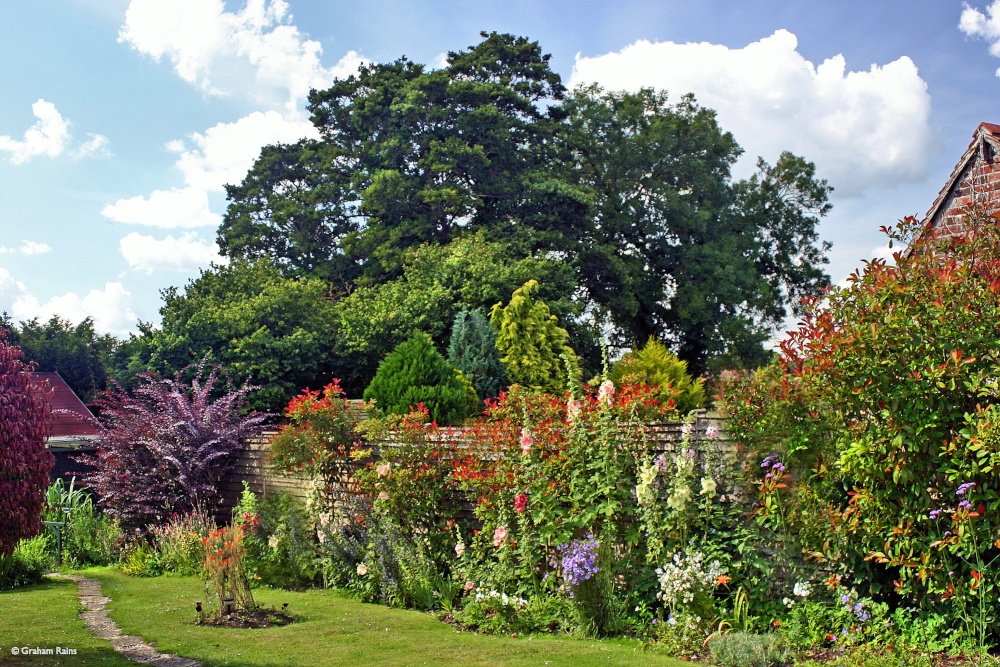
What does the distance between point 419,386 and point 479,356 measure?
5.01 metres

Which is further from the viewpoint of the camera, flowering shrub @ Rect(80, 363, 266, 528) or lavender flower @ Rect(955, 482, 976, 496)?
flowering shrub @ Rect(80, 363, 266, 528)

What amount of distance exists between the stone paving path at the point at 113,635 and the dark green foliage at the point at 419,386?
15.0 feet

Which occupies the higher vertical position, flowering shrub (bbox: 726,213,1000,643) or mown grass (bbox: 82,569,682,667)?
flowering shrub (bbox: 726,213,1000,643)

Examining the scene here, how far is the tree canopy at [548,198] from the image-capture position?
25656mm

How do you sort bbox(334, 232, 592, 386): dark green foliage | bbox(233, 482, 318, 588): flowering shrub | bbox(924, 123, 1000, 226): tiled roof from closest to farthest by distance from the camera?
1. bbox(233, 482, 318, 588): flowering shrub
2. bbox(924, 123, 1000, 226): tiled roof
3. bbox(334, 232, 592, 386): dark green foliage

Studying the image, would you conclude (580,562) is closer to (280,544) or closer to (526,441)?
(526,441)

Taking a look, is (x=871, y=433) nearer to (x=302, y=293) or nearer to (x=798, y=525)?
(x=798, y=525)

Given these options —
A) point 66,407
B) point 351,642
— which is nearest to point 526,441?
point 351,642

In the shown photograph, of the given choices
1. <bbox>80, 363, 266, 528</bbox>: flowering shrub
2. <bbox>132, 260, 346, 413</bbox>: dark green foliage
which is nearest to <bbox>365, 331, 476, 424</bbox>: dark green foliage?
<bbox>80, 363, 266, 528</bbox>: flowering shrub

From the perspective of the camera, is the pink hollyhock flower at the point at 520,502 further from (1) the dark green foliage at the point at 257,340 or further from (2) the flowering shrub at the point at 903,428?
(1) the dark green foliage at the point at 257,340

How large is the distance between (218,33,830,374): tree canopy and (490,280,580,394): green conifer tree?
485 cm

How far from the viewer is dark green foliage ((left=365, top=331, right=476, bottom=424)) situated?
12.7 meters

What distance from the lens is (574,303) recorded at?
74.8ft

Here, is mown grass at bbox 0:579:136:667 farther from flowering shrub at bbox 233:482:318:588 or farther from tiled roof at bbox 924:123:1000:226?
tiled roof at bbox 924:123:1000:226
